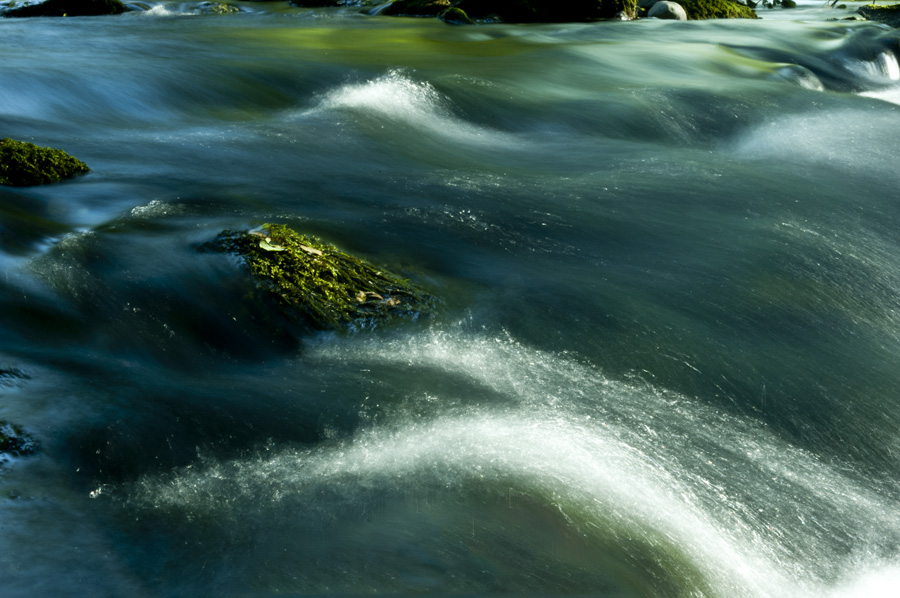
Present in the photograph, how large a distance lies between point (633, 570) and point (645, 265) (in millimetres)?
3159

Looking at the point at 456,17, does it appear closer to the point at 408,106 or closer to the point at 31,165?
the point at 408,106

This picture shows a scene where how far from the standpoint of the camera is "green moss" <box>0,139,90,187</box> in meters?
6.34

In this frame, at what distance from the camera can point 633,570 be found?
3.16 metres

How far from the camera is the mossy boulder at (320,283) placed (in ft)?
15.5

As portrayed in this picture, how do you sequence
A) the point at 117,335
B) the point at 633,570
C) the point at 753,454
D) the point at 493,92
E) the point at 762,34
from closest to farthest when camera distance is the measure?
the point at 633,570 < the point at 753,454 < the point at 117,335 < the point at 493,92 < the point at 762,34

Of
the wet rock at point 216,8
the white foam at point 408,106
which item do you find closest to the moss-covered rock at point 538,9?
the wet rock at point 216,8

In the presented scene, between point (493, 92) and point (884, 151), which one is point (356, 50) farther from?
point (884, 151)

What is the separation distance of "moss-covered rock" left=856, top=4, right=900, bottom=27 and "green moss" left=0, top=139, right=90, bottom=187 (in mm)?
19398

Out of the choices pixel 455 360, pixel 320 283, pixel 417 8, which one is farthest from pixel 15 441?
pixel 417 8

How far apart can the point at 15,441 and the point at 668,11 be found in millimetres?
17371

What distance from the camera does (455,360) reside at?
14.8 feet

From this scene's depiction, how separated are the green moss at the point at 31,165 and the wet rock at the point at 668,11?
47.4 ft

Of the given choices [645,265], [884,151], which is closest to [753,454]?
[645,265]

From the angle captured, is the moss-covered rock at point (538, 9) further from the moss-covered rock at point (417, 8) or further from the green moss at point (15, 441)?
the green moss at point (15, 441)
